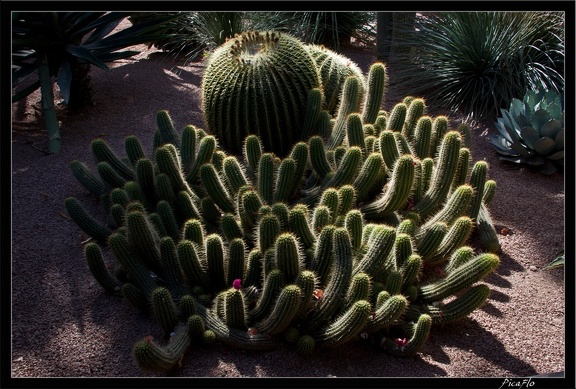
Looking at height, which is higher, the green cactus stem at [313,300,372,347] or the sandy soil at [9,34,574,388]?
the green cactus stem at [313,300,372,347]

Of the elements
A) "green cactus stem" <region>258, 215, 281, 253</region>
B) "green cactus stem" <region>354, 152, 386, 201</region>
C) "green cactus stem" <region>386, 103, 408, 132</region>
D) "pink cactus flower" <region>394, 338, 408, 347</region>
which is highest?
"green cactus stem" <region>386, 103, 408, 132</region>

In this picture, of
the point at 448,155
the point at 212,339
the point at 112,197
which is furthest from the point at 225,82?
the point at 212,339

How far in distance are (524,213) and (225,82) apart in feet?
7.88

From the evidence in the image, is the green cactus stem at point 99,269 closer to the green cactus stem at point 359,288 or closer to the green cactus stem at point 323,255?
the green cactus stem at point 323,255

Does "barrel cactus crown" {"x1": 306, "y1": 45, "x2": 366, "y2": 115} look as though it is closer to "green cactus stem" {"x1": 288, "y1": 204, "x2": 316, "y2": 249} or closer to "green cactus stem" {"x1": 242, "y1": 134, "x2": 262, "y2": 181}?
"green cactus stem" {"x1": 242, "y1": 134, "x2": 262, "y2": 181}

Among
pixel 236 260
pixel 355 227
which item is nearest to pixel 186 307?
pixel 236 260

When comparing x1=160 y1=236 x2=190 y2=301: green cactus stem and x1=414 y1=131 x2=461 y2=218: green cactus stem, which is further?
x1=414 y1=131 x2=461 y2=218: green cactus stem

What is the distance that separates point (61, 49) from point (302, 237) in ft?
11.3

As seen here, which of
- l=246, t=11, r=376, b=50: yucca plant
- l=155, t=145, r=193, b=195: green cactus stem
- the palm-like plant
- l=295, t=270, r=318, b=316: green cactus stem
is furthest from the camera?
l=246, t=11, r=376, b=50: yucca plant

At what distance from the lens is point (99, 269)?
3664 millimetres

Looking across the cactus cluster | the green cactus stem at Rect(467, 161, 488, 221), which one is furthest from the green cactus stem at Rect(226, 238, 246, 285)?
the green cactus stem at Rect(467, 161, 488, 221)

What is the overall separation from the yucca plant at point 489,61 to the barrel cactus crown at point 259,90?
205 cm

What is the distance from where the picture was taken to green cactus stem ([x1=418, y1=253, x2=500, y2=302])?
11.3 feet

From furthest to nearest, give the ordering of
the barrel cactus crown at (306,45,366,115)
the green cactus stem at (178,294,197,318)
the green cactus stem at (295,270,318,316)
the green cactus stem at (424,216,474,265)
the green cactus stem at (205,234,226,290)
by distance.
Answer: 1. the barrel cactus crown at (306,45,366,115)
2. the green cactus stem at (424,216,474,265)
3. the green cactus stem at (205,234,226,290)
4. the green cactus stem at (178,294,197,318)
5. the green cactus stem at (295,270,318,316)
